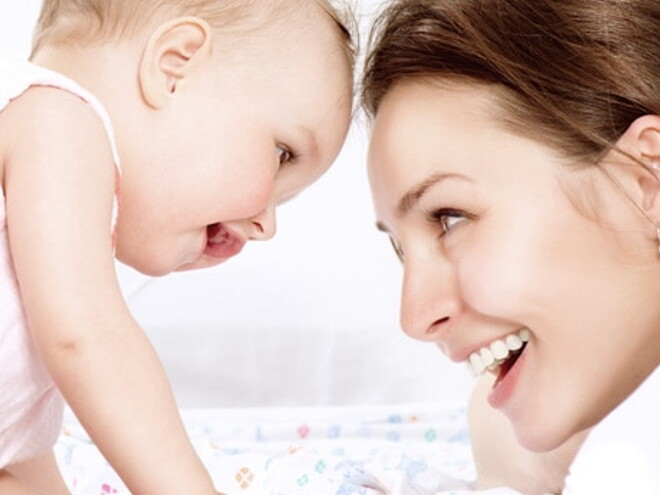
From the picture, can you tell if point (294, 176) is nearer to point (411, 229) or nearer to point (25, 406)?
point (411, 229)

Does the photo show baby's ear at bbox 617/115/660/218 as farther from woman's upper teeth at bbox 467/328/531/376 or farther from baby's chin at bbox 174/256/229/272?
baby's chin at bbox 174/256/229/272

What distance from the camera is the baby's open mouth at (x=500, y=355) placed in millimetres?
1614

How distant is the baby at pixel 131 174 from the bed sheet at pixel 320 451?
0.99 feet

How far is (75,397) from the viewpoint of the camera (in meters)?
1.30

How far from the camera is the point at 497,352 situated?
5.31 ft

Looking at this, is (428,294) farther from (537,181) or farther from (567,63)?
(567,63)

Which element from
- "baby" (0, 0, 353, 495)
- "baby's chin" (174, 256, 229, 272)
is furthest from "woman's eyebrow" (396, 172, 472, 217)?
"baby's chin" (174, 256, 229, 272)

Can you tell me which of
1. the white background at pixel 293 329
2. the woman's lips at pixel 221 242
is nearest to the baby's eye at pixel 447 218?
the woman's lips at pixel 221 242

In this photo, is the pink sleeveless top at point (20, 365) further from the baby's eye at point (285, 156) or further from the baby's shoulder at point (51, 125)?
the baby's eye at point (285, 156)

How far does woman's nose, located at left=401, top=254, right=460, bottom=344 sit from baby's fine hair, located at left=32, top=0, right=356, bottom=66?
30cm

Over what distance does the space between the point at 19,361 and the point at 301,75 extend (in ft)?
1.51

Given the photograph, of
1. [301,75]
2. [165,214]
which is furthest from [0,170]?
[301,75]

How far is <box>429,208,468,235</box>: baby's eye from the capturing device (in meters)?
1.58

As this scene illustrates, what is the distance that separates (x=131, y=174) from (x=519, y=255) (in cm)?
46
